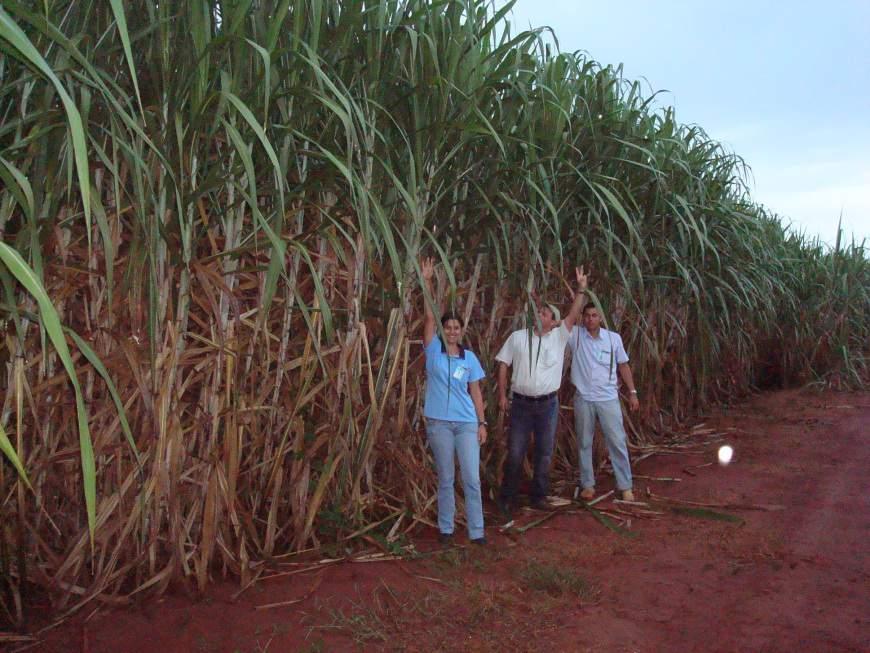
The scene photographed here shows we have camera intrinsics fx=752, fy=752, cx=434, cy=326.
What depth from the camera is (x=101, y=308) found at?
8.84 ft

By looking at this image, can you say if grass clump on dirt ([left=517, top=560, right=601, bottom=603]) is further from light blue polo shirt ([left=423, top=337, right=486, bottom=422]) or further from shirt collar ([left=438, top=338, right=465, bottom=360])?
shirt collar ([left=438, top=338, right=465, bottom=360])

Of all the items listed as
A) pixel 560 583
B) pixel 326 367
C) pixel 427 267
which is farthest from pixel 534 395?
pixel 326 367

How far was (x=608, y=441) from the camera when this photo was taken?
187 inches

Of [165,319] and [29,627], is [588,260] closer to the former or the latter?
[165,319]

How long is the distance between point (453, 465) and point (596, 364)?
1.45 metres

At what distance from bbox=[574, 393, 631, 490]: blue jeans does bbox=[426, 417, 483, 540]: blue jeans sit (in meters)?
1.18

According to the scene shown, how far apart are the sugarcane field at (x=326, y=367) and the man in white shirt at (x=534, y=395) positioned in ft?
0.06

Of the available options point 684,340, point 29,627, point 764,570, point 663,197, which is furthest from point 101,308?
point 684,340

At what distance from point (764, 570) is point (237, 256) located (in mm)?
2690

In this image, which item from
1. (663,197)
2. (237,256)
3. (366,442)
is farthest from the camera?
(663,197)

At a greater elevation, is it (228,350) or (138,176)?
(138,176)

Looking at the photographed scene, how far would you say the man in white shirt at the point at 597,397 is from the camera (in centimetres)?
470

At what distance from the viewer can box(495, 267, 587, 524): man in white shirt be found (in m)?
Answer: 4.30

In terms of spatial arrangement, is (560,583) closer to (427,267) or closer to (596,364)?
(427,267)
